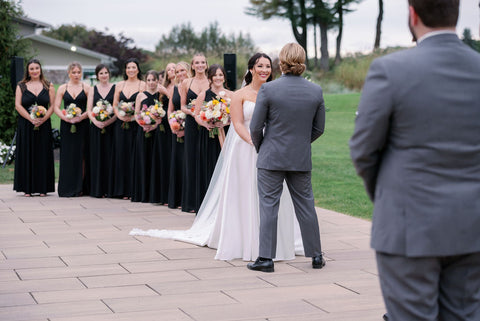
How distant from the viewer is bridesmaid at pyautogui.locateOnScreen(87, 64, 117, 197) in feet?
42.7

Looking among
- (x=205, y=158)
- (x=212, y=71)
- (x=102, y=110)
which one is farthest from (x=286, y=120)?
(x=102, y=110)

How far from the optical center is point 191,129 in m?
11.1

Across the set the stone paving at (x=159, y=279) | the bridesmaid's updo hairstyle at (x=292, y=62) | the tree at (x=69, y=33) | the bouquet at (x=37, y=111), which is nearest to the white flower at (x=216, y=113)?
the stone paving at (x=159, y=279)

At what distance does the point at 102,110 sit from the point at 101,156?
0.86m

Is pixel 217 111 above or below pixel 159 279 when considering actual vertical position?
above

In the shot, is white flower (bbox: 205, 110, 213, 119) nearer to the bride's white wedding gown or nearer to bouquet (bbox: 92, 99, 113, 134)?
the bride's white wedding gown

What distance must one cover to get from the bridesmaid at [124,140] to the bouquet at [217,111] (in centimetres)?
304

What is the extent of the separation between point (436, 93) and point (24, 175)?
439 inches

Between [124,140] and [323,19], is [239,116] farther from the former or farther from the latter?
[323,19]

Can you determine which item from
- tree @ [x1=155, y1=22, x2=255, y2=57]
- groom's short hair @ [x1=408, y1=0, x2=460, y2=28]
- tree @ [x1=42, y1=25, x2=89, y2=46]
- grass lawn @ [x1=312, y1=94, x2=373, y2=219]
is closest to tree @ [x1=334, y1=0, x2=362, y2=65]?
tree @ [x1=155, y1=22, x2=255, y2=57]

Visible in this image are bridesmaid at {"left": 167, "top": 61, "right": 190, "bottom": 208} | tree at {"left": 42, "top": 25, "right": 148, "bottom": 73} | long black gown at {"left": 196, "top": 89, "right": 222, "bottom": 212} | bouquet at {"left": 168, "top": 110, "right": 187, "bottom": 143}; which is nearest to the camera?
long black gown at {"left": 196, "top": 89, "right": 222, "bottom": 212}

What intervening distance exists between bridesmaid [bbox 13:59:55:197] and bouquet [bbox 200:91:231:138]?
4153mm

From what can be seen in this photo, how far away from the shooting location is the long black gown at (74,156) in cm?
1314

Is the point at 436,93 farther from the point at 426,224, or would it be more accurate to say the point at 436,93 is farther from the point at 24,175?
the point at 24,175
